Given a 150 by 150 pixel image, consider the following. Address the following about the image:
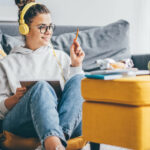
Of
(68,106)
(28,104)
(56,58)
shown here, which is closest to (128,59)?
Answer: (56,58)

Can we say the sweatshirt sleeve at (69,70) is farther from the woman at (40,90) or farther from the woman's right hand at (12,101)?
the woman's right hand at (12,101)

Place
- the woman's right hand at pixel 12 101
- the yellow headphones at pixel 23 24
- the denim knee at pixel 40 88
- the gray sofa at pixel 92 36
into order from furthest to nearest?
the gray sofa at pixel 92 36
the yellow headphones at pixel 23 24
the woman's right hand at pixel 12 101
the denim knee at pixel 40 88

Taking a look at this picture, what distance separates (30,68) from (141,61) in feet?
2.92

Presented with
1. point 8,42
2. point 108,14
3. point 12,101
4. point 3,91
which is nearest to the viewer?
point 12,101

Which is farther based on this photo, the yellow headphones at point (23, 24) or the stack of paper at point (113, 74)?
the yellow headphones at point (23, 24)

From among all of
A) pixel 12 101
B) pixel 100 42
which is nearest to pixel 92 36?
pixel 100 42

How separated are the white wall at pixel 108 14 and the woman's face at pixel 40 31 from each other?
970 millimetres

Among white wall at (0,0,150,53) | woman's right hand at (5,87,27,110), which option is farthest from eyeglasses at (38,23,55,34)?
white wall at (0,0,150,53)

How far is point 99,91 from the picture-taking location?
1256 mm

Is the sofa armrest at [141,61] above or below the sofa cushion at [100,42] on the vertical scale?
below

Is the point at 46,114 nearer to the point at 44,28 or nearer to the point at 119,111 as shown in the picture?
the point at 119,111

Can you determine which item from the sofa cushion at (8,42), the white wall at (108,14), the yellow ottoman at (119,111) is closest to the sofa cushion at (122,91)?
the yellow ottoman at (119,111)

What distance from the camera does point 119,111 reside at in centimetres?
121

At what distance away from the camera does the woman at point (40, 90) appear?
1.25m
